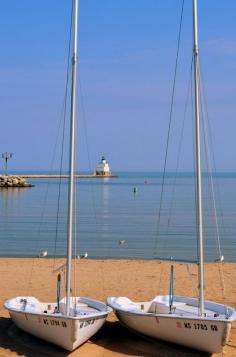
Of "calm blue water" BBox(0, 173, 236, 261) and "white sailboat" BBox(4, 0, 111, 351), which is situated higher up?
"calm blue water" BBox(0, 173, 236, 261)

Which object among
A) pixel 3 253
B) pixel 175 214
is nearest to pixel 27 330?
pixel 3 253

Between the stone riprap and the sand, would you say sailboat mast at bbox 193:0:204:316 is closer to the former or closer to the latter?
the sand

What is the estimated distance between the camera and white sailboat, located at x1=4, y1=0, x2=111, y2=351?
12570 mm

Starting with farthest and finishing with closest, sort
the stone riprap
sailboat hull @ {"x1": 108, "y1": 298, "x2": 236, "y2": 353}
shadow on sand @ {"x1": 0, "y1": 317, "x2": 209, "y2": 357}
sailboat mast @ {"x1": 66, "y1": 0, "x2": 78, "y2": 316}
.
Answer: the stone riprap
sailboat mast @ {"x1": 66, "y1": 0, "x2": 78, "y2": 316}
shadow on sand @ {"x1": 0, "y1": 317, "x2": 209, "y2": 357}
sailboat hull @ {"x1": 108, "y1": 298, "x2": 236, "y2": 353}

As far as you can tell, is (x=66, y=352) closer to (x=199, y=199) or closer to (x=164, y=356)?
(x=164, y=356)

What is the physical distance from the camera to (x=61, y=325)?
1255 cm

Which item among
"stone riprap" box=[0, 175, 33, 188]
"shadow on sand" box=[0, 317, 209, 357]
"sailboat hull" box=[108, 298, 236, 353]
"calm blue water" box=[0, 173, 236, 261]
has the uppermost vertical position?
"stone riprap" box=[0, 175, 33, 188]

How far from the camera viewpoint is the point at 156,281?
22.0 meters

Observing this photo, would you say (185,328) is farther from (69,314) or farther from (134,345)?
(69,314)

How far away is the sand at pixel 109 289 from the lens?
1327 centimetres

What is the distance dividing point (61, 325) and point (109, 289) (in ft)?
24.9

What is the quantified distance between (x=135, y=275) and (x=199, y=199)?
1056cm

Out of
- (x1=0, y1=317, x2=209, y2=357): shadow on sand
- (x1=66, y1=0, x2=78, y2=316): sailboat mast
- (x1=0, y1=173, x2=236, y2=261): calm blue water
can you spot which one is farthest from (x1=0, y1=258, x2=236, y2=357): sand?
(x1=0, y1=173, x2=236, y2=261): calm blue water

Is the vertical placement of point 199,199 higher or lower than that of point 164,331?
higher
